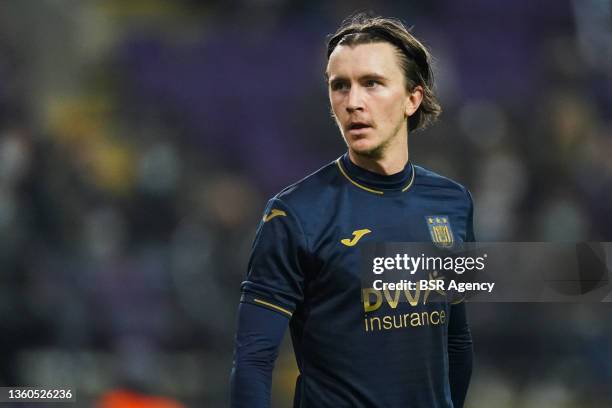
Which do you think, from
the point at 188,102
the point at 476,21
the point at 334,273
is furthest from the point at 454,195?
the point at 476,21

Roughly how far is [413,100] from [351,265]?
0.59 meters

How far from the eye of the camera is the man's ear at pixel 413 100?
298 centimetres

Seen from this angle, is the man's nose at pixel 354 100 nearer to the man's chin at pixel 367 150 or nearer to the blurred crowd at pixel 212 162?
the man's chin at pixel 367 150

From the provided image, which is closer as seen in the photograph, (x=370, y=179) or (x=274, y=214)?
(x=274, y=214)

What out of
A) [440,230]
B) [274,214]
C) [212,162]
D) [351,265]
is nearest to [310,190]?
[274,214]

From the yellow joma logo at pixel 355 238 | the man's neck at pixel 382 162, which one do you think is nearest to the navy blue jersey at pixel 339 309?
the yellow joma logo at pixel 355 238

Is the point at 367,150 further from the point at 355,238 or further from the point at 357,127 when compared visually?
the point at 355,238

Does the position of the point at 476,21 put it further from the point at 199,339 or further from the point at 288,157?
the point at 199,339

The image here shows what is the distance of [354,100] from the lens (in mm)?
2775

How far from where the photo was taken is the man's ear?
9.77ft

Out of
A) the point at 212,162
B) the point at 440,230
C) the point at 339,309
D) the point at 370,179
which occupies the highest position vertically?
the point at 212,162

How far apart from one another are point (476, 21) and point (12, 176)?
14.0 ft

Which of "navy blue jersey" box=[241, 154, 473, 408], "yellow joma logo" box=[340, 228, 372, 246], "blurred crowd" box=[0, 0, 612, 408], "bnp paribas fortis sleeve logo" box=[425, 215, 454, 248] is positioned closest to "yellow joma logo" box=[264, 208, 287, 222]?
"navy blue jersey" box=[241, 154, 473, 408]

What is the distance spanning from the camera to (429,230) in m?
2.94
